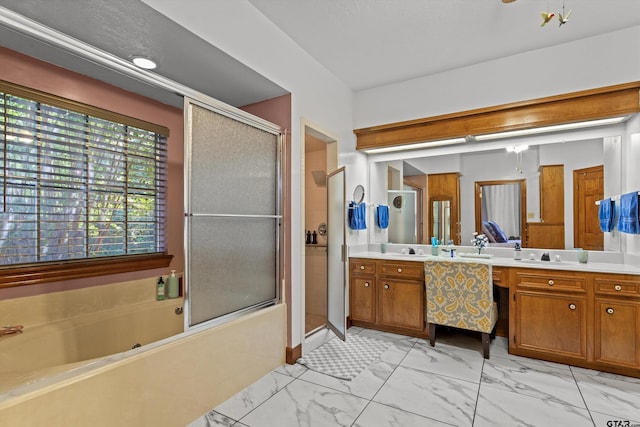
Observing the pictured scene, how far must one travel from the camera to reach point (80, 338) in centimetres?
232

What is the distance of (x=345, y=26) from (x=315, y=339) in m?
2.88

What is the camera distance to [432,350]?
3043mm

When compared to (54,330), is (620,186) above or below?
above

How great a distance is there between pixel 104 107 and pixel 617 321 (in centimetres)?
442

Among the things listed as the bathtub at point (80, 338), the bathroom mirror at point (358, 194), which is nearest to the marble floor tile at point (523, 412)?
the bathroom mirror at point (358, 194)

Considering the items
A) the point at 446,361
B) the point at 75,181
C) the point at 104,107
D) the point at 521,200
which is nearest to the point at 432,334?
the point at 446,361

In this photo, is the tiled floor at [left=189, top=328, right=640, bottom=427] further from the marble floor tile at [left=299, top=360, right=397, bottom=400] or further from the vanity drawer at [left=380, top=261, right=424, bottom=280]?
the vanity drawer at [left=380, top=261, right=424, bottom=280]

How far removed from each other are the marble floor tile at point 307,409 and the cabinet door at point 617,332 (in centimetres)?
199

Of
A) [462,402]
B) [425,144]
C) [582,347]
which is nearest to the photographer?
[462,402]

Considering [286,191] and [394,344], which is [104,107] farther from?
[394,344]

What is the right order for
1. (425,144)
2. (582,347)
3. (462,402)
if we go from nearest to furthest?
(462,402) → (582,347) → (425,144)

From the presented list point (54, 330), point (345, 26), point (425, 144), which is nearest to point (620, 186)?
point (425, 144)

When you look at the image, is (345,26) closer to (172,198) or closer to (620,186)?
(172,198)

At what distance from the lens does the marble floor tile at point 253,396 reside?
2.08 m
